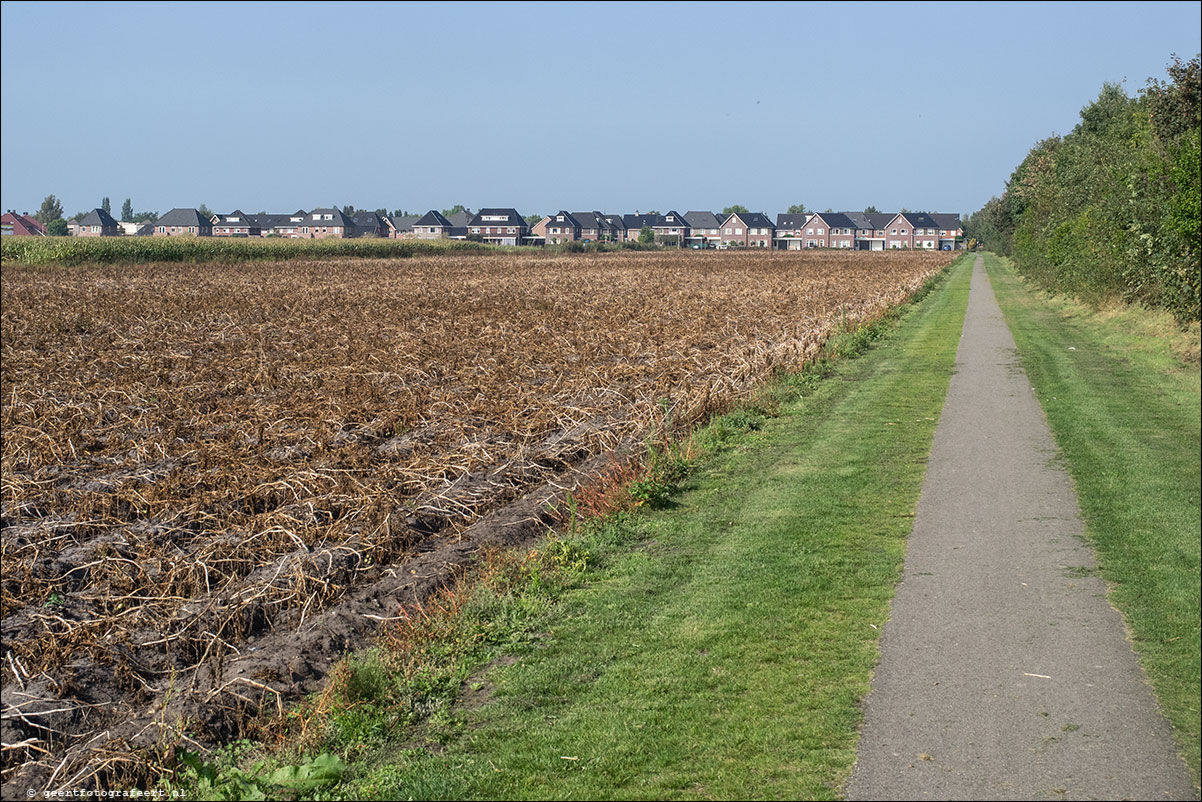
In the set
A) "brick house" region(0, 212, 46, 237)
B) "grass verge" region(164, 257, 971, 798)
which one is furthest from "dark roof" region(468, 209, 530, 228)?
"grass verge" region(164, 257, 971, 798)

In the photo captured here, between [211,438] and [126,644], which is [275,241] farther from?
[126,644]

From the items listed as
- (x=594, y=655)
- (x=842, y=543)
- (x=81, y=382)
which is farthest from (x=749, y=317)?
(x=594, y=655)

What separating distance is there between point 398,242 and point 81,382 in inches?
3551

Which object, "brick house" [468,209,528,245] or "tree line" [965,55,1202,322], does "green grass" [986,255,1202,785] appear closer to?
"tree line" [965,55,1202,322]

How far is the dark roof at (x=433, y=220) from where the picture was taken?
643 ft

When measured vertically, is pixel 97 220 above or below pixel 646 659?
above

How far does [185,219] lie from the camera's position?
597 ft

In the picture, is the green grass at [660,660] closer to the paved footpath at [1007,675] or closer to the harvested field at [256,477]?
the paved footpath at [1007,675]

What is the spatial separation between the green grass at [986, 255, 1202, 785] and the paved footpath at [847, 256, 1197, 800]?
0.17 meters

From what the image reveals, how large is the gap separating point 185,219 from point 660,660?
627 feet

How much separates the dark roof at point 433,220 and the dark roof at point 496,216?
14.9 ft

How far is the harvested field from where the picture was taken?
7.34m

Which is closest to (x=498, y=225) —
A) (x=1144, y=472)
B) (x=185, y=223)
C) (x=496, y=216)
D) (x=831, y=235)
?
(x=496, y=216)

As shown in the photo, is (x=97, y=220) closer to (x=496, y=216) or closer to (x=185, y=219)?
(x=185, y=219)
